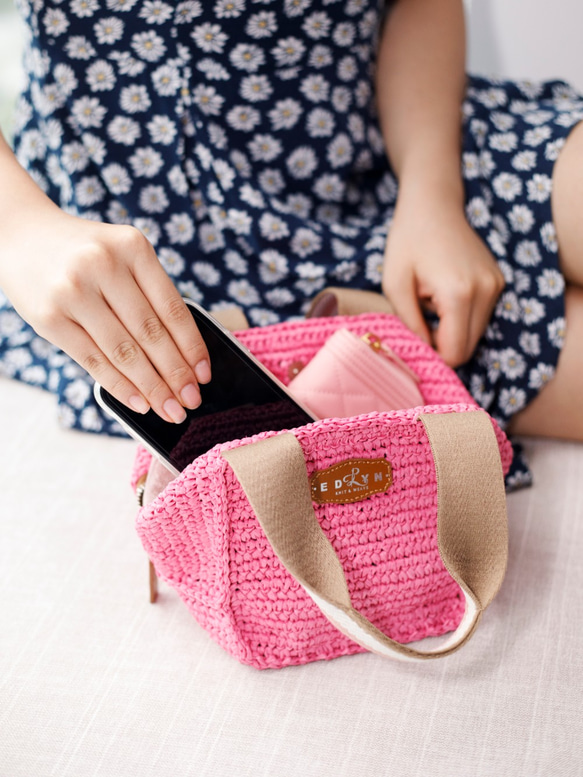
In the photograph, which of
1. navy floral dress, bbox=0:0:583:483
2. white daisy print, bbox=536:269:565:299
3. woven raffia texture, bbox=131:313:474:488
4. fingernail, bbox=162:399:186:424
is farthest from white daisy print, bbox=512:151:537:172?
fingernail, bbox=162:399:186:424

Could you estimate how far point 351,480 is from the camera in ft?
1.62

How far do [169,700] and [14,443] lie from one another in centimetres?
33

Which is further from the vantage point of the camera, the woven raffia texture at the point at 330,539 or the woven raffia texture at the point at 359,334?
the woven raffia texture at the point at 359,334

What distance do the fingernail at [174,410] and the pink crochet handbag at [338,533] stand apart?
0.05 meters

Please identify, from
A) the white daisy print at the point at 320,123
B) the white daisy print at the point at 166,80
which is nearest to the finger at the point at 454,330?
the white daisy print at the point at 320,123

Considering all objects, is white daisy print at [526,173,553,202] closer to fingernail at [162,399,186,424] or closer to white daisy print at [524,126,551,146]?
white daisy print at [524,126,551,146]

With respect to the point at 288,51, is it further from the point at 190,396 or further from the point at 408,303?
the point at 190,396

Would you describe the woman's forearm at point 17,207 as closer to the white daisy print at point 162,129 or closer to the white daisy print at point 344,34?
the white daisy print at point 162,129

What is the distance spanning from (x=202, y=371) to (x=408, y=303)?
9.3 inches

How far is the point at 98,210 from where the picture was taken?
0.69m

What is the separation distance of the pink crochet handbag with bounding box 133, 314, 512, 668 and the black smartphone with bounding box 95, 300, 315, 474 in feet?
0.12

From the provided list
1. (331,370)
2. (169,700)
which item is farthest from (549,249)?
(169,700)

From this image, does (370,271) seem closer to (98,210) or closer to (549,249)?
(549,249)

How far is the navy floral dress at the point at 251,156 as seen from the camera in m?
0.63
